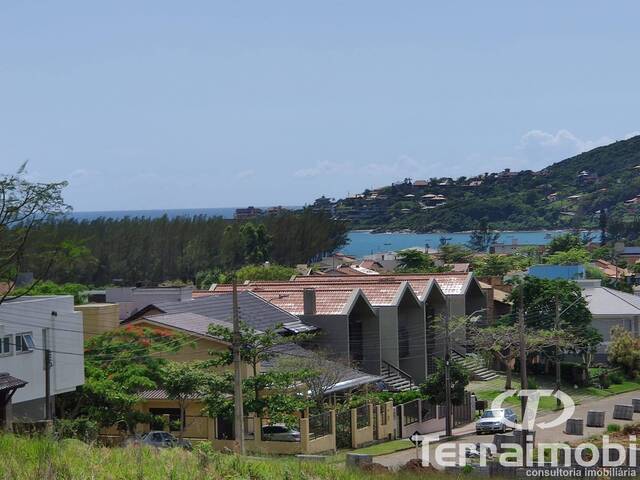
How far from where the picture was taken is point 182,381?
112 ft

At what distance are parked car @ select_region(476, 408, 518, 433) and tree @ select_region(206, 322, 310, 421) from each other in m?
7.44

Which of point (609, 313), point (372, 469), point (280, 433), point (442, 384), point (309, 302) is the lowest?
point (280, 433)

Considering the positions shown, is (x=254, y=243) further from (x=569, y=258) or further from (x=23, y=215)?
(x=23, y=215)

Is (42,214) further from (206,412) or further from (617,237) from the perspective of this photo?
(617,237)

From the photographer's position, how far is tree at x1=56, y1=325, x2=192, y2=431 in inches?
1339

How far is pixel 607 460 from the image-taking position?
25.6m

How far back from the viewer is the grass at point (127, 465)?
48.2ft

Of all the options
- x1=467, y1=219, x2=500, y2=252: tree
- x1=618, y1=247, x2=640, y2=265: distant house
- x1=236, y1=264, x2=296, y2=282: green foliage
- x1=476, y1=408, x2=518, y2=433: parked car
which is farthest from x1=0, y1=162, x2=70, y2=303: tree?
x1=467, y1=219, x2=500, y2=252: tree

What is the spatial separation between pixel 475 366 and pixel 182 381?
23.3m

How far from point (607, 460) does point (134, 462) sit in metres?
13.7

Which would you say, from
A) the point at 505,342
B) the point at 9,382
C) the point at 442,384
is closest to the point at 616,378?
the point at 505,342

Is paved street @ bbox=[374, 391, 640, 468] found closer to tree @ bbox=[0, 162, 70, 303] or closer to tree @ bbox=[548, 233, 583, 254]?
tree @ bbox=[0, 162, 70, 303]

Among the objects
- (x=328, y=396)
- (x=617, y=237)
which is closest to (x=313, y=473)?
(x=328, y=396)

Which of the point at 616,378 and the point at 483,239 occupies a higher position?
the point at 483,239
